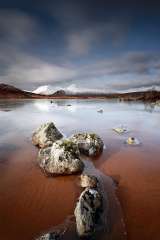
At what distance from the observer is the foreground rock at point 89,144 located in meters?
9.05

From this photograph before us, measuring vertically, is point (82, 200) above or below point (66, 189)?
above

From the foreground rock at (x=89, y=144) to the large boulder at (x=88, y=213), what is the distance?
155 inches

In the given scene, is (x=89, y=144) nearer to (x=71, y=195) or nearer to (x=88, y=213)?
(x=71, y=195)

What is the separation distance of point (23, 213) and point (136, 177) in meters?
3.49

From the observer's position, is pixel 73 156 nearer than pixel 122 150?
Yes

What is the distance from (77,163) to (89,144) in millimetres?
2094

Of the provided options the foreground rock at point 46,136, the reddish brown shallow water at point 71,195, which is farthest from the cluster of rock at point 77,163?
the reddish brown shallow water at point 71,195

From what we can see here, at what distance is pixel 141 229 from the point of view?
15.0ft

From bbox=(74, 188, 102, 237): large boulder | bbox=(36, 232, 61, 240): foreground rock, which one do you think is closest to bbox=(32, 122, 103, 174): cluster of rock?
bbox=(74, 188, 102, 237): large boulder

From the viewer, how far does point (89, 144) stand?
927 cm

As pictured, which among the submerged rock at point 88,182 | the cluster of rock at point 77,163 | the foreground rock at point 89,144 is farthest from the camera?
the foreground rock at point 89,144

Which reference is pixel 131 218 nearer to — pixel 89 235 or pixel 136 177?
pixel 89 235

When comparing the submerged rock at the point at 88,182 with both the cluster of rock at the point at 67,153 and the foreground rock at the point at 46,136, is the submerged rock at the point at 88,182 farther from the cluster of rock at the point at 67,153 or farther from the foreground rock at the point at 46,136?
the foreground rock at the point at 46,136

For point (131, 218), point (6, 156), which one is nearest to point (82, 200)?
point (131, 218)
